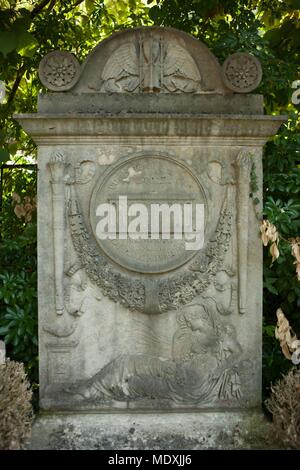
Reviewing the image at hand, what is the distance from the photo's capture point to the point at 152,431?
11.0 ft

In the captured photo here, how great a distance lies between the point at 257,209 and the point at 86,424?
66.3 inches

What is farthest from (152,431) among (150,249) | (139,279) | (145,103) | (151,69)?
(151,69)

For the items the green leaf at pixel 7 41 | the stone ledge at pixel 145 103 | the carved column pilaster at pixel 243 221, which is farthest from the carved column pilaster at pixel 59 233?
the carved column pilaster at pixel 243 221

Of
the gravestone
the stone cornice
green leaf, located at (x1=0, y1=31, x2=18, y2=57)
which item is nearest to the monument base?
the gravestone

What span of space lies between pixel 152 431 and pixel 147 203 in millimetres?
1372

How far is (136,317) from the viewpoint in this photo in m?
3.54

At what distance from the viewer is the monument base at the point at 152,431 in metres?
3.27

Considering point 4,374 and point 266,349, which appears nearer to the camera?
point 4,374

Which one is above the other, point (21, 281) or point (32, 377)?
point (21, 281)

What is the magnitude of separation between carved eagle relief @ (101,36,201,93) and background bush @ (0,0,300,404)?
0.82 metres

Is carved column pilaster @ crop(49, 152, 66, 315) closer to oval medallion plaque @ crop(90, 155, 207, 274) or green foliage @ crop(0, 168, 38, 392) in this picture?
oval medallion plaque @ crop(90, 155, 207, 274)

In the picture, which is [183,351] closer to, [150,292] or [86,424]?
[150,292]
